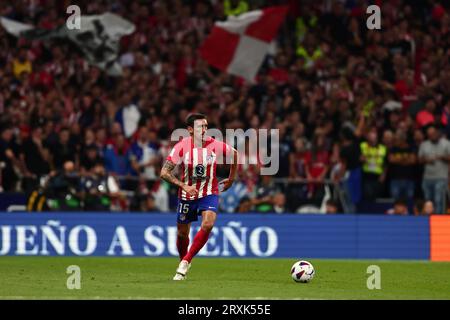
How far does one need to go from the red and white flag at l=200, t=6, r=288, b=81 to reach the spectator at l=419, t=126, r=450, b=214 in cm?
535

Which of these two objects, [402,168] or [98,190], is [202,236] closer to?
[98,190]

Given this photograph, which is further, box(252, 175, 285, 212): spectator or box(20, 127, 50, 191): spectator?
box(20, 127, 50, 191): spectator

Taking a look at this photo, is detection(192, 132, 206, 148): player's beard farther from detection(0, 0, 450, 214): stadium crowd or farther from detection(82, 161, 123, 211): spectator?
detection(82, 161, 123, 211): spectator

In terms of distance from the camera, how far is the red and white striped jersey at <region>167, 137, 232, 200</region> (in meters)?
17.1

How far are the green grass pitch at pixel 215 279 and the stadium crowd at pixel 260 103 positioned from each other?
2.96 m

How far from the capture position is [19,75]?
28.5 metres

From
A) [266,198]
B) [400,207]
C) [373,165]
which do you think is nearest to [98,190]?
[266,198]

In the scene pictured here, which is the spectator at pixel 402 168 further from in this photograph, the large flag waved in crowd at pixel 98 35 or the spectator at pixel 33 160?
the spectator at pixel 33 160

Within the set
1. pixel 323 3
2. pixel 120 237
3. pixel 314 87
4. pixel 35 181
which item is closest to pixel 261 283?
pixel 120 237

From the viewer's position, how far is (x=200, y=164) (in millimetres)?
17156

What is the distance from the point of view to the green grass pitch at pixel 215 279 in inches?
579
